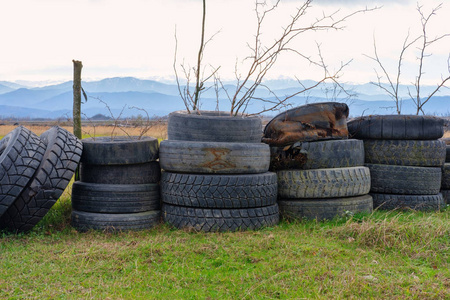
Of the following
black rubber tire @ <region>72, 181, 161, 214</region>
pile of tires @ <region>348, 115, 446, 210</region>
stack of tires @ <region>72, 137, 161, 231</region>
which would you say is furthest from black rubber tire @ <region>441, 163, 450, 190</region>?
black rubber tire @ <region>72, 181, 161, 214</region>

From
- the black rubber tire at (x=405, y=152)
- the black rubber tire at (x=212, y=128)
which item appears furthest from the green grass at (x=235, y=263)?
the black rubber tire at (x=405, y=152)

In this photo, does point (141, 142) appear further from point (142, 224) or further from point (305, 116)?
point (305, 116)

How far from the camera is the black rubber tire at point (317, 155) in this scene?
5566 millimetres

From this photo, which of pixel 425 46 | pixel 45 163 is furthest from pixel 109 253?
pixel 425 46

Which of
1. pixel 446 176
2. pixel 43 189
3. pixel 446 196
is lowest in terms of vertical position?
pixel 446 196

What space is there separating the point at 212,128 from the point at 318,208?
167 cm

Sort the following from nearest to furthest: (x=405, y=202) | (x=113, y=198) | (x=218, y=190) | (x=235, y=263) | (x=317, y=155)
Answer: (x=235, y=263)
(x=218, y=190)
(x=113, y=198)
(x=317, y=155)
(x=405, y=202)

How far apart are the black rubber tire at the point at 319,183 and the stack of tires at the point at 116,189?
5.42 ft

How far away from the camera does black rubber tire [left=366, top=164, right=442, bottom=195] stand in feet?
20.4

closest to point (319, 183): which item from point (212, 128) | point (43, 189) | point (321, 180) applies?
point (321, 180)

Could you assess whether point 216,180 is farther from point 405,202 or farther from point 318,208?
point 405,202

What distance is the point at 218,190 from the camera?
502cm

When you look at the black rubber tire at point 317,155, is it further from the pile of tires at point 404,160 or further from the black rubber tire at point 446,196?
the black rubber tire at point 446,196

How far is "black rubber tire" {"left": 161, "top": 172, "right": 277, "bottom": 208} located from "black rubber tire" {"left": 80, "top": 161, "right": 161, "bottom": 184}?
1.20 feet
